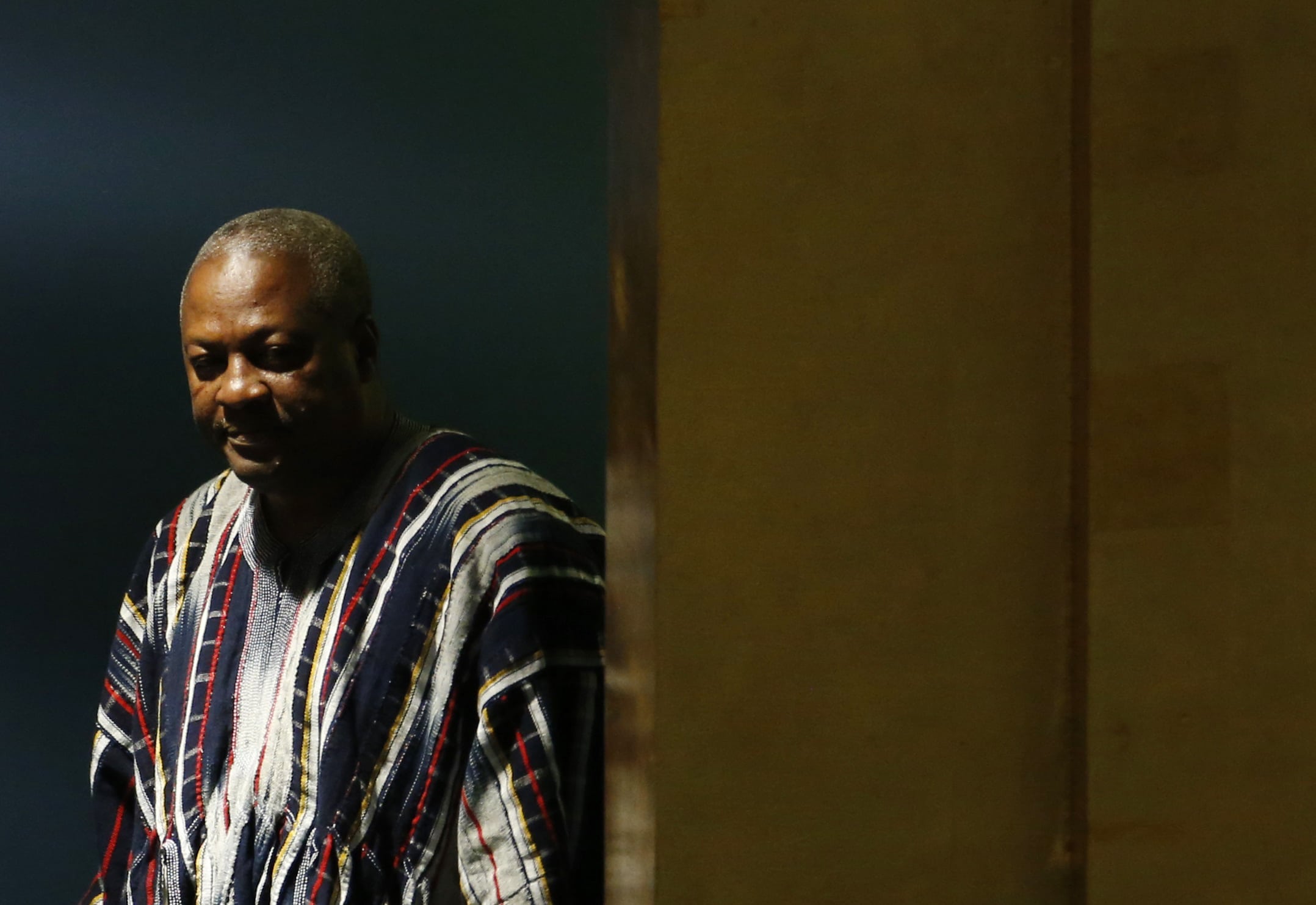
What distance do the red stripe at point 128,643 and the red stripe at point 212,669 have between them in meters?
0.16

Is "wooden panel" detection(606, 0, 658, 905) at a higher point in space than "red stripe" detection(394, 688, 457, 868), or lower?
higher

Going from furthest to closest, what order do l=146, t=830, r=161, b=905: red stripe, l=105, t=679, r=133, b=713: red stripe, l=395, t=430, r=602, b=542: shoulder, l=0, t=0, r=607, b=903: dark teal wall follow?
1. l=0, t=0, r=607, b=903: dark teal wall
2. l=105, t=679, r=133, b=713: red stripe
3. l=146, t=830, r=161, b=905: red stripe
4. l=395, t=430, r=602, b=542: shoulder

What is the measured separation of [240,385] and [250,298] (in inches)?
3.3

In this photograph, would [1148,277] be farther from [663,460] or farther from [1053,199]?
[663,460]

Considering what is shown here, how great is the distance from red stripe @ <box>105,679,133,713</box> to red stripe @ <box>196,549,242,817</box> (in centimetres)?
18

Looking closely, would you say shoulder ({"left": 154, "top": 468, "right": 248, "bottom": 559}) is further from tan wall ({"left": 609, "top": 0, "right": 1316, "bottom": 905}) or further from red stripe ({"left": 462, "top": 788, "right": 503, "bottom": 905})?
tan wall ({"left": 609, "top": 0, "right": 1316, "bottom": 905})

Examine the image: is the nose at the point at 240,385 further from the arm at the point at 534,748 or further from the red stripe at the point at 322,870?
the red stripe at the point at 322,870

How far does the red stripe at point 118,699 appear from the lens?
155 cm

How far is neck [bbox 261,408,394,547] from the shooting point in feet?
4.57

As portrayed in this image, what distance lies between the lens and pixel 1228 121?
59 cm

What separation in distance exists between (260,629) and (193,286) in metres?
0.34

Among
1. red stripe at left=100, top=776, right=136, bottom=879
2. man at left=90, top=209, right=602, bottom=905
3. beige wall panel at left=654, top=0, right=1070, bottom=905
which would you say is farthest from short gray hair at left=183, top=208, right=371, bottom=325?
beige wall panel at left=654, top=0, right=1070, bottom=905

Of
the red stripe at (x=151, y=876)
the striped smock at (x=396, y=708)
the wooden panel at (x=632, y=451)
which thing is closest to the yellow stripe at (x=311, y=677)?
the striped smock at (x=396, y=708)

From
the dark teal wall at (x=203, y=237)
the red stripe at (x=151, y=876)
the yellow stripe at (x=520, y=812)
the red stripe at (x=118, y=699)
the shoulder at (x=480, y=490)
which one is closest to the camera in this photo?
the yellow stripe at (x=520, y=812)
